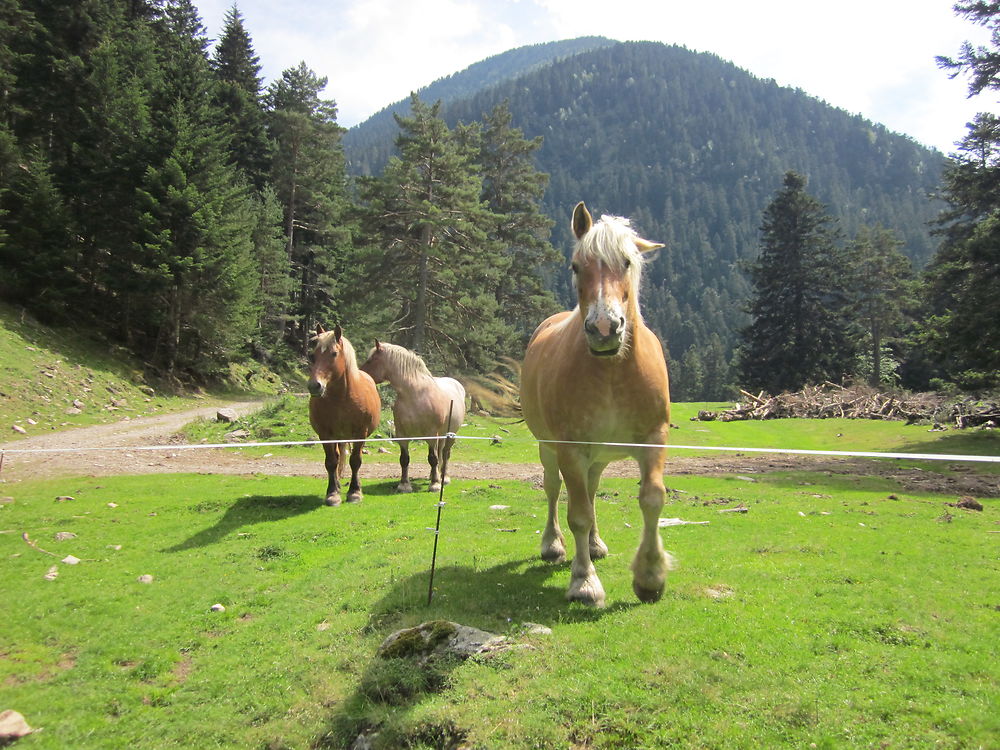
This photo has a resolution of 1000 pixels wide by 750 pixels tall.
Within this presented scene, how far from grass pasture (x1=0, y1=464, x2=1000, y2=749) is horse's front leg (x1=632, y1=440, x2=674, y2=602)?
0.15 meters

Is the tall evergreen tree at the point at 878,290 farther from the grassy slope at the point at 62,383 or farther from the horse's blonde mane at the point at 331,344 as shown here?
the grassy slope at the point at 62,383

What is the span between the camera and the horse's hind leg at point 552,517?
5.37 meters

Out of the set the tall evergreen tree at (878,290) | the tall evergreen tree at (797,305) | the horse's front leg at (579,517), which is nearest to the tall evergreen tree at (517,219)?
the tall evergreen tree at (797,305)

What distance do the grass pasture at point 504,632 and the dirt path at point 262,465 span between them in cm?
459

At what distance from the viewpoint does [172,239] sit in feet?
79.5

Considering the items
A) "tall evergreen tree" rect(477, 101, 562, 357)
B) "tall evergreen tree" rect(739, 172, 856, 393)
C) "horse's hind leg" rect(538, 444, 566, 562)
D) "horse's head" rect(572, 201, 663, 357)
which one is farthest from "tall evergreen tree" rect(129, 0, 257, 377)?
"tall evergreen tree" rect(739, 172, 856, 393)

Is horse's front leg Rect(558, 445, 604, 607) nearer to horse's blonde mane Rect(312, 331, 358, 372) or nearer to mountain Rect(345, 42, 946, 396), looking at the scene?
horse's blonde mane Rect(312, 331, 358, 372)

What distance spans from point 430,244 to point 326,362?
54.7 ft

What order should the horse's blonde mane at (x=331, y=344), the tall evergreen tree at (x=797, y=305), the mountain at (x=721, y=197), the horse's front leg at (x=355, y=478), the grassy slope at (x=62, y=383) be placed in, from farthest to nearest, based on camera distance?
the mountain at (x=721, y=197) → the tall evergreen tree at (x=797, y=305) → the grassy slope at (x=62, y=383) → the horse's front leg at (x=355, y=478) → the horse's blonde mane at (x=331, y=344)

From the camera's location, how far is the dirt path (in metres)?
11.1

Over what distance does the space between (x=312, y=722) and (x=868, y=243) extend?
2250 inches

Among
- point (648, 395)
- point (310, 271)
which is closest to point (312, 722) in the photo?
point (648, 395)

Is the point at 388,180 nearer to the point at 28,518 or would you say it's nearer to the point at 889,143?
the point at 28,518

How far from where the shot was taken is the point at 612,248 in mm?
3809
